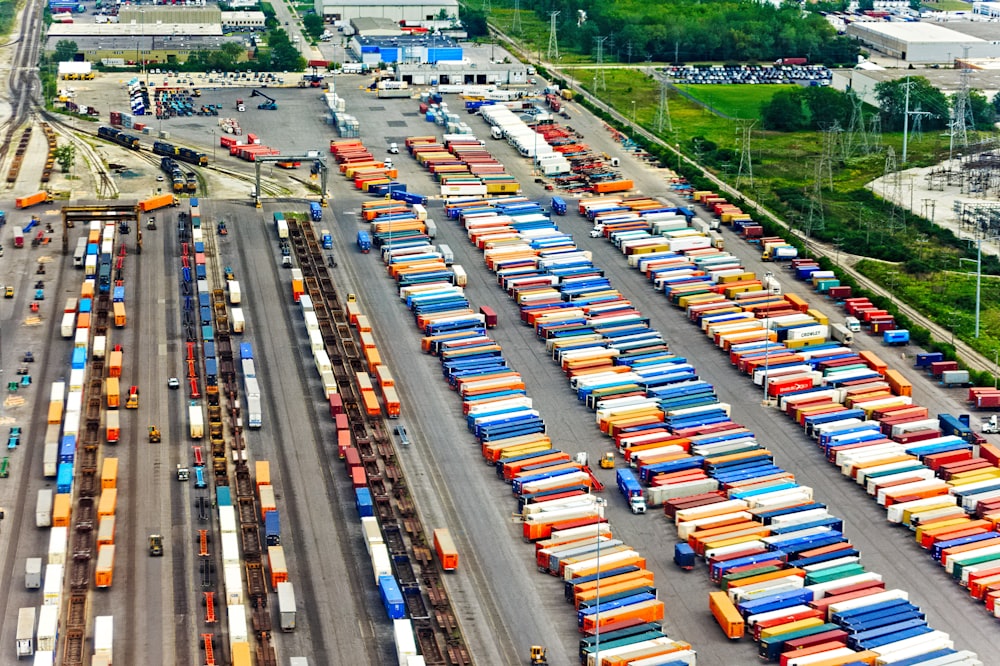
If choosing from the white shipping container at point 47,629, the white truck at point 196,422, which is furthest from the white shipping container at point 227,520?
the white shipping container at point 47,629

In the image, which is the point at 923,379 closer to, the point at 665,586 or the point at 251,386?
the point at 665,586

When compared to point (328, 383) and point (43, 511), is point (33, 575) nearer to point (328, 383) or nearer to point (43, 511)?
point (43, 511)

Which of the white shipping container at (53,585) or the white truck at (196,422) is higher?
the white truck at (196,422)

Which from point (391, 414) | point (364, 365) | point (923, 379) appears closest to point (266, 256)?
point (364, 365)

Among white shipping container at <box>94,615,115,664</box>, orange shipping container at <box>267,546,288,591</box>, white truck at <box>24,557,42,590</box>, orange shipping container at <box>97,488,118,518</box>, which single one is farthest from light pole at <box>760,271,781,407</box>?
white truck at <box>24,557,42,590</box>

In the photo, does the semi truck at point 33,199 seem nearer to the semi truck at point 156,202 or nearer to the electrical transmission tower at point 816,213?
the semi truck at point 156,202
